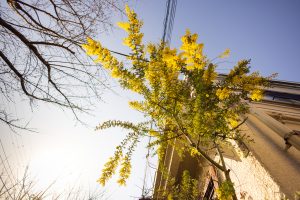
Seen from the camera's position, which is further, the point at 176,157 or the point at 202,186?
the point at 176,157

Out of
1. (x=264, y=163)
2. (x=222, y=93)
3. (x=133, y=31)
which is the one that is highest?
(x=133, y=31)

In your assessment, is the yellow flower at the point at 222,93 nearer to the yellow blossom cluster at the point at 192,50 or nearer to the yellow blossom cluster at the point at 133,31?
the yellow blossom cluster at the point at 192,50

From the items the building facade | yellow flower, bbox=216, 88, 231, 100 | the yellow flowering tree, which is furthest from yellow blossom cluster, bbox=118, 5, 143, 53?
the building facade

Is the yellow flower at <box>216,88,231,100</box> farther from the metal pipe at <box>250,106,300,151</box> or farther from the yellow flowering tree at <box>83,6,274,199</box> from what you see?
the metal pipe at <box>250,106,300,151</box>

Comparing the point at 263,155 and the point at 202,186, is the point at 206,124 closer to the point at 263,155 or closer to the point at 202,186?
the point at 263,155

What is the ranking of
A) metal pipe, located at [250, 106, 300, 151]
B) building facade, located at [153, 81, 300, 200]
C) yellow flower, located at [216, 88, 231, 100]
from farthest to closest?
1. yellow flower, located at [216, 88, 231, 100]
2. metal pipe, located at [250, 106, 300, 151]
3. building facade, located at [153, 81, 300, 200]

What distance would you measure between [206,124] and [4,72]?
3.67m

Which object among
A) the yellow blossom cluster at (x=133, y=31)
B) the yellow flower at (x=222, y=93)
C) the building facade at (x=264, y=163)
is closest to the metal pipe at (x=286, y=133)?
the building facade at (x=264, y=163)

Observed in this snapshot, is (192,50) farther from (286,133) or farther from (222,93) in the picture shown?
(286,133)

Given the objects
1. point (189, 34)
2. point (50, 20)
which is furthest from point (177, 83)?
point (50, 20)

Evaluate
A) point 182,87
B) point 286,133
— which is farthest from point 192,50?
point 286,133

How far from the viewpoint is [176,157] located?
6566 mm

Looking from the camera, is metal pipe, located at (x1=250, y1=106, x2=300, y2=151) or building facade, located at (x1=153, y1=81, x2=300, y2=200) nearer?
building facade, located at (x1=153, y1=81, x2=300, y2=200)

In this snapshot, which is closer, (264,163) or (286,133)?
(264,163)
